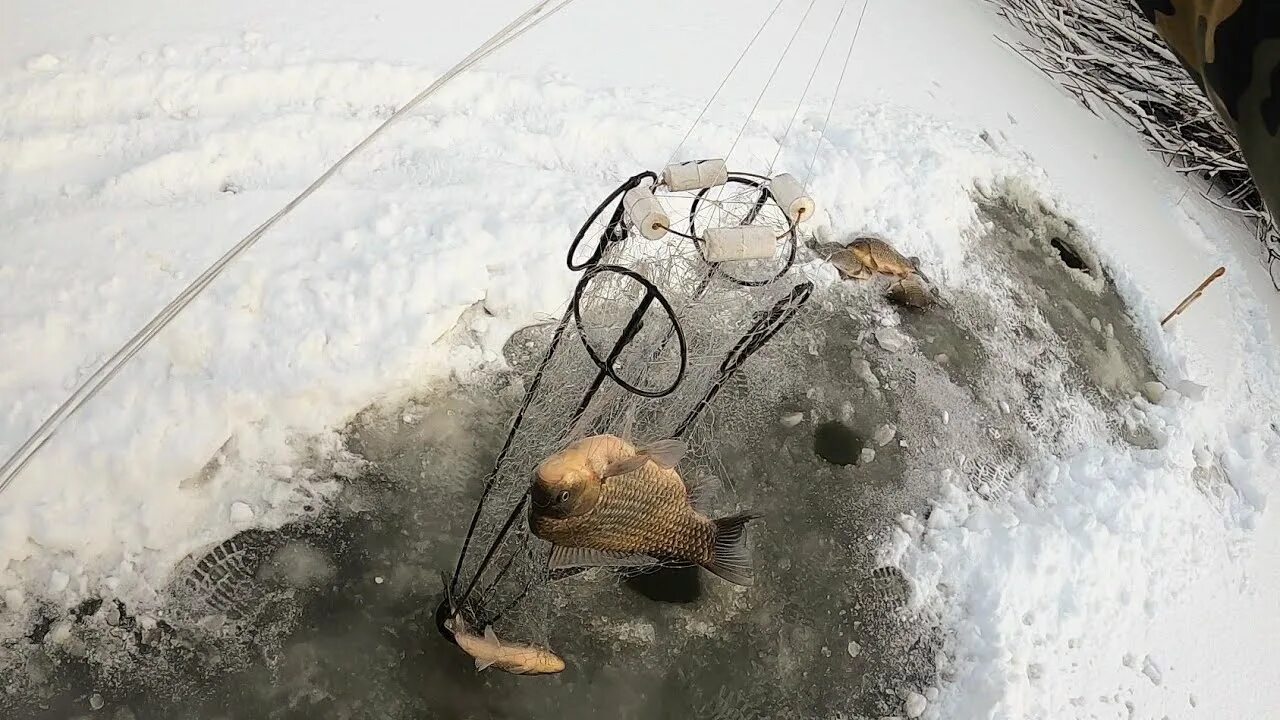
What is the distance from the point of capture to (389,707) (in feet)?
7.51

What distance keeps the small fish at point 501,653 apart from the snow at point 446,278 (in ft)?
2.38

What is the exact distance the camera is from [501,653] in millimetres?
2129

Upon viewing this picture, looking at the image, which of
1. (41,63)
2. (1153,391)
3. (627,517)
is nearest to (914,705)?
(627,517)

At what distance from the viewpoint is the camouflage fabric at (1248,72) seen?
1268mm

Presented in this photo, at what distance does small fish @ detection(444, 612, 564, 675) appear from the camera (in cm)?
212

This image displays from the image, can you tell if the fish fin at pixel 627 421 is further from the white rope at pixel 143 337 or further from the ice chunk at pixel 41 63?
the ice chunk at pixel 41 63

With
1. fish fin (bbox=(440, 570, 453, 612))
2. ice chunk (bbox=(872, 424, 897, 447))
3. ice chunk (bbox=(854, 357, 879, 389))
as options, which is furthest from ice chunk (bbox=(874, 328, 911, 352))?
fish fin (bbox=(440, 570, 453, 612))

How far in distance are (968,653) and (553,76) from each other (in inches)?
112

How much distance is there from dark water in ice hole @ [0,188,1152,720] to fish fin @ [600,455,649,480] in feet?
2.82

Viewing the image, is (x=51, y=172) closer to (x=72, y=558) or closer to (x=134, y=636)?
(x=72, y=558)

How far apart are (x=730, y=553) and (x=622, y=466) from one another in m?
0.53

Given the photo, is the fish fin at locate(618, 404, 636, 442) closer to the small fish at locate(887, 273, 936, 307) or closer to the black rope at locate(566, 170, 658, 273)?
the black rope at locate(566, 170, 658, 273)

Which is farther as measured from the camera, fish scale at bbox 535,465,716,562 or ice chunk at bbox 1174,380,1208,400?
ice chunk at bbox 1174,380,1208,400

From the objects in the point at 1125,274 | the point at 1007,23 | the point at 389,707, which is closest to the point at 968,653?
the point at 389,707
